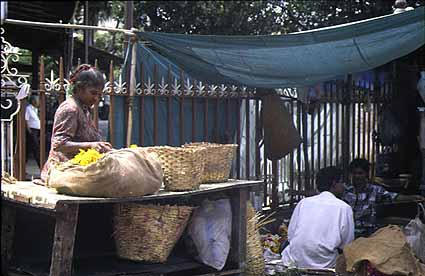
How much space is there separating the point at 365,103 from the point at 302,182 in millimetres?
1524

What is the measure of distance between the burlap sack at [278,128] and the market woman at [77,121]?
2.91 m

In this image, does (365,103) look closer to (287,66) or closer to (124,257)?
(287,66)

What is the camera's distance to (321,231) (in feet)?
16.7

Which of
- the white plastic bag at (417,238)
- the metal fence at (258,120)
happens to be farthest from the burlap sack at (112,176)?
the white plastic bag at (417,238)

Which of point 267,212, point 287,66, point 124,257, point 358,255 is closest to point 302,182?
point 267,212

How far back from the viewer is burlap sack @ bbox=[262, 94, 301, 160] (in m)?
6.96

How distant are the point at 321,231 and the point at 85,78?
7.26 ft

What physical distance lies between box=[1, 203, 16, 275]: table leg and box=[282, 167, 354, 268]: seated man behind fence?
2.23m

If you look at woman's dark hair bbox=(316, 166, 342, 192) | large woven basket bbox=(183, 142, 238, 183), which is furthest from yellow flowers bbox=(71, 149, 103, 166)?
woman's dark hair bbox=(316, 166, 342, 192)

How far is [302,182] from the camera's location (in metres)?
7.96

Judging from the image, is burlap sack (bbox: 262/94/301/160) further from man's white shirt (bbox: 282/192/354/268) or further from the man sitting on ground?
man's white shirt (bbox: 282/192/354/268)

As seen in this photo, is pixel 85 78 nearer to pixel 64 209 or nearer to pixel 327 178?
pixel 64 209

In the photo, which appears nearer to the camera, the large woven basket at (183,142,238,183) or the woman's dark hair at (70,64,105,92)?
the woman's dark hair at (70,64,105,92)

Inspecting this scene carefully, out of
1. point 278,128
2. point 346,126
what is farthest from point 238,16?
point 278,128
